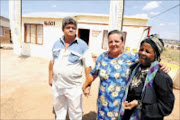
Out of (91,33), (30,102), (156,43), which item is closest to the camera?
(156,43)

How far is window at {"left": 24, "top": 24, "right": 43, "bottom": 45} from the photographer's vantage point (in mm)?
8375

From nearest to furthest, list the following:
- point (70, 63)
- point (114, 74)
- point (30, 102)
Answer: point (114, 74) → point (70, 63) → point (30, 102)

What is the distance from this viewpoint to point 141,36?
6.39 meters

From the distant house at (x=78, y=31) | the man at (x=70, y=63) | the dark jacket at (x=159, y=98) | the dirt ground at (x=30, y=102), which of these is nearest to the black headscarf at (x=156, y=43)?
the dark jacket at (x=159, y=98)

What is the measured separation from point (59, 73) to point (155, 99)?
1.28 m

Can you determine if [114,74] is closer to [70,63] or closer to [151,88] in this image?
[151,88]

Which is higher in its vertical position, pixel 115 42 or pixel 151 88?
pixel 115 42

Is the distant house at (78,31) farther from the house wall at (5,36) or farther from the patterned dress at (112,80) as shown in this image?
the house wall at (5,36)

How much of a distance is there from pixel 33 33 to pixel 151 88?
9110mm

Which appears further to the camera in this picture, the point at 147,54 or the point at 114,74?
the point at 114,74

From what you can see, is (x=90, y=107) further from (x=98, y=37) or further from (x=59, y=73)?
(x=98, y=37)

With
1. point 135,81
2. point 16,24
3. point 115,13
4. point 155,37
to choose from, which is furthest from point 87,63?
point 16,24

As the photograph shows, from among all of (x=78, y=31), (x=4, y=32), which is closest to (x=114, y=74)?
(x=78, y=31)

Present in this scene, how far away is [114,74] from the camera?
54.6 inches
